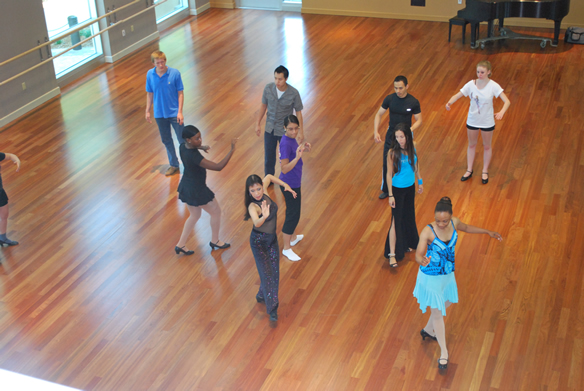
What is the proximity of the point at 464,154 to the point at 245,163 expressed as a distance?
274 cm

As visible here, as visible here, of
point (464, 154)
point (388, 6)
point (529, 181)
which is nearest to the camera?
point (529, 181)

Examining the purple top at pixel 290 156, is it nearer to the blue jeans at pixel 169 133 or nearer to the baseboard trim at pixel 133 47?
the blue jeans at pixel 169 133

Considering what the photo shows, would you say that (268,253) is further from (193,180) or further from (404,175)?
(404,175)

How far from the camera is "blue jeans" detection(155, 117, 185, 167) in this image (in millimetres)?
7077

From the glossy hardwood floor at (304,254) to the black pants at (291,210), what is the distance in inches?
13.4

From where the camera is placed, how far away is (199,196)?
17.7 feet

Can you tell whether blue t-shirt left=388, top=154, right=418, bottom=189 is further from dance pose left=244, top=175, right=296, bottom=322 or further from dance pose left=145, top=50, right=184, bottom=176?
dance pose left=145, top=50, right=184, bottom=176

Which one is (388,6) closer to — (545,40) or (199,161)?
(545,40)

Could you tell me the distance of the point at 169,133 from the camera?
283 inches

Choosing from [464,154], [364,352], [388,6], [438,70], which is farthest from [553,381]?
[388,6]

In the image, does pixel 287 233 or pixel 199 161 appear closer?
pixel 199 161

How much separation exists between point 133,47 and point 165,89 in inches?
206

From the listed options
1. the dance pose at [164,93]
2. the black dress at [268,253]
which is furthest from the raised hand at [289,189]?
the dance pose at [164,93]

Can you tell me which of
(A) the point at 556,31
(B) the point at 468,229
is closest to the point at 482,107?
(B) the point at 468,229
